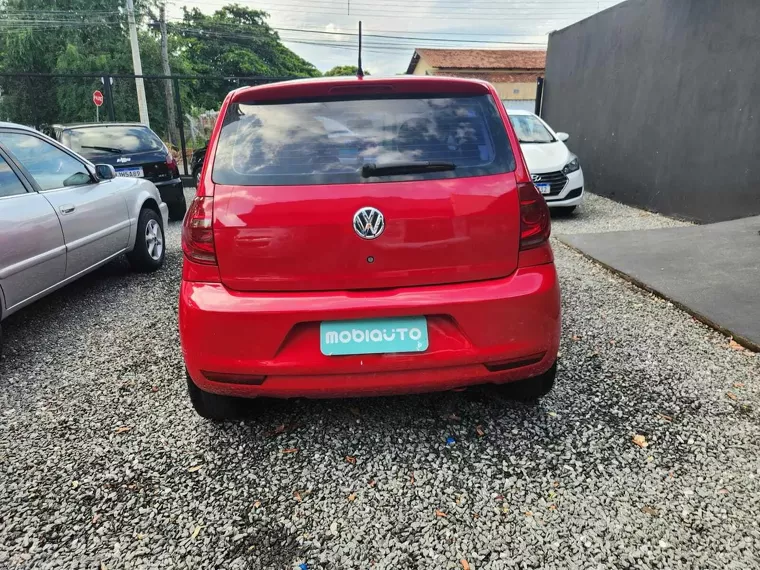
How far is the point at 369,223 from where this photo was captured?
6.68 ft

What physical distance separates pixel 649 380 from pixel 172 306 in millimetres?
3566

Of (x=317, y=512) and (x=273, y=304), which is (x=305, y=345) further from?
(x=317, y=512)

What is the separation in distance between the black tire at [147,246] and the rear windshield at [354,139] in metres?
3.32

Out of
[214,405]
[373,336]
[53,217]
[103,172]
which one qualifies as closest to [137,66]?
[103,172]

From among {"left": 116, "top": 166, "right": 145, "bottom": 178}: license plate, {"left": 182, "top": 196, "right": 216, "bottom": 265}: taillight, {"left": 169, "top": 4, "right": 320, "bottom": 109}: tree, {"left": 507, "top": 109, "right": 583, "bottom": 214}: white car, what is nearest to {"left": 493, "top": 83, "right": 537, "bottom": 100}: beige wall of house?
{"left": 169, "top": 4, "right": 320, "bottom": 109}: tree

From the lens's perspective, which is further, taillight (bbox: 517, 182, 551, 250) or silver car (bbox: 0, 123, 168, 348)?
silver car (bbox: 0, 123, 168, 348)

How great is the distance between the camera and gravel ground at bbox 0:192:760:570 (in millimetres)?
1816

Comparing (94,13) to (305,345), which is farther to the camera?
(94,13)

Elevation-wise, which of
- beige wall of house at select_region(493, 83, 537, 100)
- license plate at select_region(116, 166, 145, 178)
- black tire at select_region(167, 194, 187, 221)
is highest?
beige wall of house at select_region(493, 83, 537, 100)

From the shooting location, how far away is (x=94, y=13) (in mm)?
21391

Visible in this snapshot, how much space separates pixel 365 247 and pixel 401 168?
36 cm

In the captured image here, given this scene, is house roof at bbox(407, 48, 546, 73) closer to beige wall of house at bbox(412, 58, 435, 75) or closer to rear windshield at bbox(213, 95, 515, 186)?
beige wall of house at bbox(412, 58, 435, 75)

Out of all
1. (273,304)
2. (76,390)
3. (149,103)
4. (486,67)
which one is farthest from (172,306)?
(486,67)

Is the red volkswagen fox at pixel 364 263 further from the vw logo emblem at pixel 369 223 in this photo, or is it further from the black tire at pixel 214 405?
the black tire at pixel 214 405
